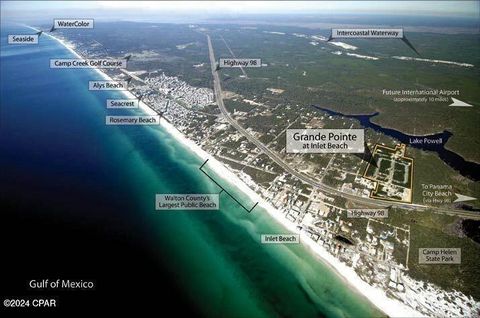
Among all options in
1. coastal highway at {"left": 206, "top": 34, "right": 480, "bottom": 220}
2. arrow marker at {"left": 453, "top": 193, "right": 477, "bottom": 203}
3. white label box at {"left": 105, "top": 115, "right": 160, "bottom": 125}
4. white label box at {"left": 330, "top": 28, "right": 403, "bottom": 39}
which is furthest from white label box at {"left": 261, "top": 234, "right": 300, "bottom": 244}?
white label box at {"left": 105, "top": 115, "right": 160, "bottom": 125}

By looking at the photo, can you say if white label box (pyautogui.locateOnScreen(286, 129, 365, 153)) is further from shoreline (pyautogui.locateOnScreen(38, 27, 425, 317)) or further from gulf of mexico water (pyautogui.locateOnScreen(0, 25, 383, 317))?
gulf of mexico water (pyautogui.locateOnScreen(0, 25, 383, 317))

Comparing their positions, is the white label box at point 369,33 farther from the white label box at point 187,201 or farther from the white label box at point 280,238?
the white label box at point 187,201

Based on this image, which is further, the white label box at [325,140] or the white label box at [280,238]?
the white label box at [325,140]

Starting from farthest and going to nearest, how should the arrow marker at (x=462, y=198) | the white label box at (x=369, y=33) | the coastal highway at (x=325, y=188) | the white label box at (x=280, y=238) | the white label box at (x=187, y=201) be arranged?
the white label box at (x=187, y=201) < the arrow marker at (x=462, y=198) < the coastal highway at (x=325, y=188) < the white label box at (x=369, y=33) < the white label box at (x=280, y=238)

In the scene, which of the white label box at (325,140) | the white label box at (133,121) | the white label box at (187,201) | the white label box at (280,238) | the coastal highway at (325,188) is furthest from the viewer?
the white label box at (133,121)

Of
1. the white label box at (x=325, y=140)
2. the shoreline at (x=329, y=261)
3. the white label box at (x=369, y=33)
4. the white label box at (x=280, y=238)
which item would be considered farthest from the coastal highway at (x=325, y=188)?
the white label box at (x=369, y=33)

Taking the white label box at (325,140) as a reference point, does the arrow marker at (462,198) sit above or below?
below

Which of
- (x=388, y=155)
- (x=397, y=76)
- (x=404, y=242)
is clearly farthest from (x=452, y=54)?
(x=404, y=242)

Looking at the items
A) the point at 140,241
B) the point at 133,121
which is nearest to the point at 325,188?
the point at 140,241
